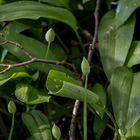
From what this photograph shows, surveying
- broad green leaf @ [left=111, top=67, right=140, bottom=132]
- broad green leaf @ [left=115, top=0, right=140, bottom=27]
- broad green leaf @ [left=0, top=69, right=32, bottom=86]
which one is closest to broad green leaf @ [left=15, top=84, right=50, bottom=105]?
broad green leaf @ [left=0, top=69, right=32, bottom=86]

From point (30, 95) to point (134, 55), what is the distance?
0.26m

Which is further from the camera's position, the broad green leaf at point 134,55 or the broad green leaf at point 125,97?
the broad green leaf at point 134,55

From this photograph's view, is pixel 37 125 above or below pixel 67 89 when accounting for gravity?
below

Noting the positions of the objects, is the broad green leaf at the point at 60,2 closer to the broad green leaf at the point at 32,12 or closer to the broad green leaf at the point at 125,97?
the broad green leaf at the point at 32,12

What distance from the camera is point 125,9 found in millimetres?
978

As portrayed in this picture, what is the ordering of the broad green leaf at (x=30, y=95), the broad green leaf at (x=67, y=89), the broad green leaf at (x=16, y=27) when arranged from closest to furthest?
the broad green leaf at (x=67, y=89) → the broad green leaf at (x=30, y=95) → the broad green leaf at (x=16, y=27)

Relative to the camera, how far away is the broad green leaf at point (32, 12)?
38.7 inches

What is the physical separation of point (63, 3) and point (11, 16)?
0.18 metres

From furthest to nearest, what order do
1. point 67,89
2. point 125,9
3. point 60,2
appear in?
1. point 60,2
2. point 125,9
3. point 67,89

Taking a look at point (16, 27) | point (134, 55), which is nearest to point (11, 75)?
point (16, 27)

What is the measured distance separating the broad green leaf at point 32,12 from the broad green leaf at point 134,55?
17cm

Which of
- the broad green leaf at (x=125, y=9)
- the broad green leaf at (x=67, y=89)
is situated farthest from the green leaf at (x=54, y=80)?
the broad green leaf at (x=125, y=9)

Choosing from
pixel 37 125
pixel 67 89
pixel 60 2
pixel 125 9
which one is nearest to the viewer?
pixel 67 89

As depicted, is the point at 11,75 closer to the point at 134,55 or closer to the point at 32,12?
the point at 32,12
